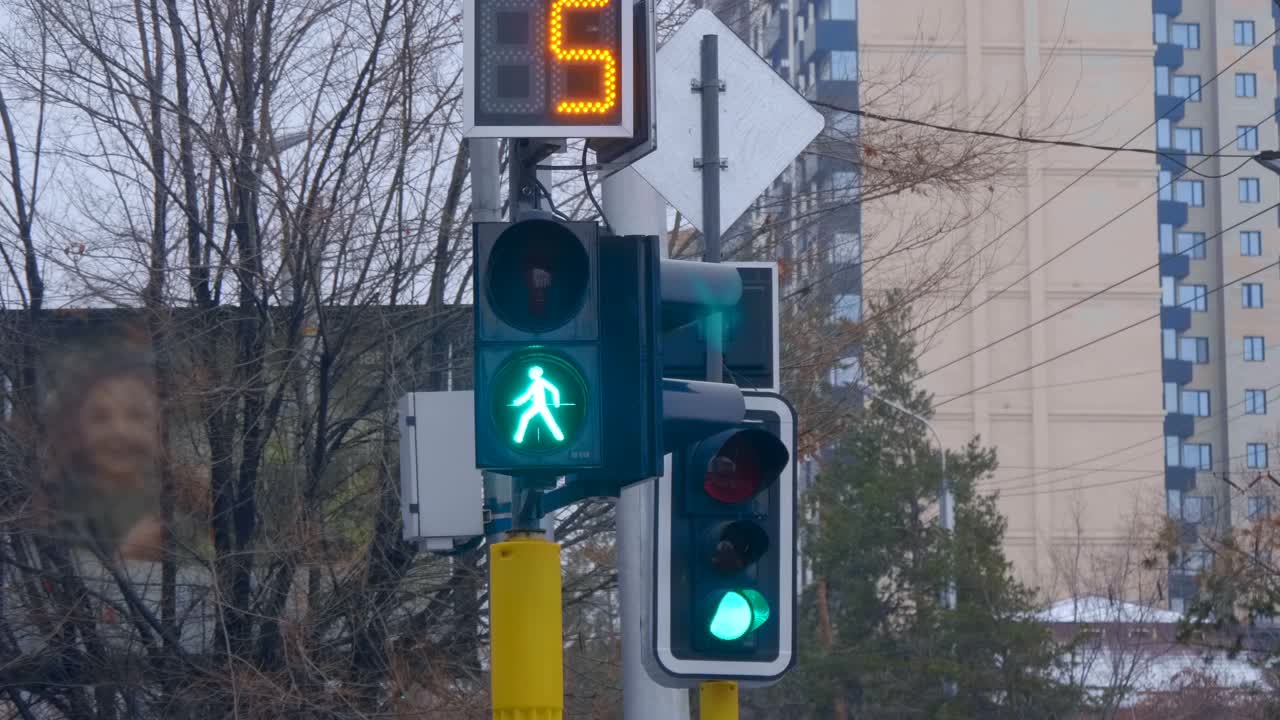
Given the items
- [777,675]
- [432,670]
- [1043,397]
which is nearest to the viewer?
[777,675]

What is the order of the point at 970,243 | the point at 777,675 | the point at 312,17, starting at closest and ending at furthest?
1. the point at 777,675
2. the point at 312,17
3. the point at 970,243

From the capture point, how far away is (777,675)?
5.72 metres

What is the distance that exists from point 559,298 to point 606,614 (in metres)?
8.31

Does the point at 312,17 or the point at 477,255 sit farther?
the point at 312,17

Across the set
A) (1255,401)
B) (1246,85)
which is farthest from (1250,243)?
(1255,401)

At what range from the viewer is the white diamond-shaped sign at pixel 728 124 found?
6.49 m

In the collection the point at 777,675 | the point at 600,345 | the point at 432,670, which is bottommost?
the point at 432,670

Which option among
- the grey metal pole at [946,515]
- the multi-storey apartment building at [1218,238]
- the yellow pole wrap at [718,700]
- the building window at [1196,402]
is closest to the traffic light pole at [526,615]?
the yellow pole wrap at [718,700]

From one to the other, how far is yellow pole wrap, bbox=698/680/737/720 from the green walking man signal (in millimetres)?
1703

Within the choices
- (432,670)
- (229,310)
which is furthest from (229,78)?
(432,670)

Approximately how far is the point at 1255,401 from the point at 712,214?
243 ft

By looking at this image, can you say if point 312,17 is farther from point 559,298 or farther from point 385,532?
point 559,298

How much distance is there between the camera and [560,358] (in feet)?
15.0

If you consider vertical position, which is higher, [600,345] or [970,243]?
[970,243]
